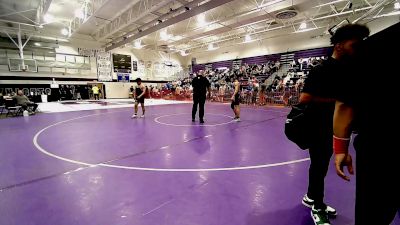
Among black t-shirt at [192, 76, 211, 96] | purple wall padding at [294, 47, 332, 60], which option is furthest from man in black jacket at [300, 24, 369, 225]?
purple wall padding at [294, 47, 332, 60]

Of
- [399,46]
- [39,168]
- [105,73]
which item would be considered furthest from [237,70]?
[399,46]

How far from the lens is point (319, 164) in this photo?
2.18 meters

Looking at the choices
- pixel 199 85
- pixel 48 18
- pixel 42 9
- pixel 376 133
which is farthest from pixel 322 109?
pixel 48 18

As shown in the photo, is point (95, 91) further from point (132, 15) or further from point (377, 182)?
point (377, 182)

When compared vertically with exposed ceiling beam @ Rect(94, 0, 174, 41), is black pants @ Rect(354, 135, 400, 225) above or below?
below

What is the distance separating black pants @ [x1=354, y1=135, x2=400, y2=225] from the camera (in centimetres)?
100

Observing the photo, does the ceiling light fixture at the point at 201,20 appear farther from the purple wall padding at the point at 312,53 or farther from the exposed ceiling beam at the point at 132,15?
the purple wall padding at the point at 312,53

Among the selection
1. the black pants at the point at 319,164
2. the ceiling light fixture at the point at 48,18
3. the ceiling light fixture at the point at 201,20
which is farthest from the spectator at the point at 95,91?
the black pants at the point at 319,164

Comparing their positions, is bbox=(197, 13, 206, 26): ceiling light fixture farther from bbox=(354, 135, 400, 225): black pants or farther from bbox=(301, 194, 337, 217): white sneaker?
bbox=(354, 135, 400, 225): black pants

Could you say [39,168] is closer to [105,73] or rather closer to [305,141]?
[305,141]

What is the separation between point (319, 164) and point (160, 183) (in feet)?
6.52

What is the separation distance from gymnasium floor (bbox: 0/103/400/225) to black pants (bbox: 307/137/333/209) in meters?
0.23

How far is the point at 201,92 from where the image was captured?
7.86 m

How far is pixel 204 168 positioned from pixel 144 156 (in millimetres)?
1304
